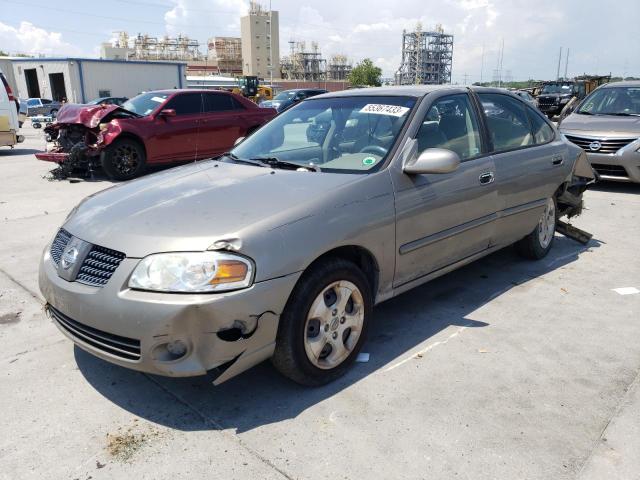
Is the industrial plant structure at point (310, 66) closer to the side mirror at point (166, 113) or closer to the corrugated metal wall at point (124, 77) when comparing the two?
the corrugated metal wall at point (124, 77)

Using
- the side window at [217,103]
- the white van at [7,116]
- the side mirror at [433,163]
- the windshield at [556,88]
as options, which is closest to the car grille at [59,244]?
the side mirror at [433,163]

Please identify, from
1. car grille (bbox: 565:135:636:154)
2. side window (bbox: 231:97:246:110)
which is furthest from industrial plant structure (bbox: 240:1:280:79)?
car grille (bbox: 565:135:636:154)

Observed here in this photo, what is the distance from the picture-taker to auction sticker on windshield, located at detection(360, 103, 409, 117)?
12.2 ft

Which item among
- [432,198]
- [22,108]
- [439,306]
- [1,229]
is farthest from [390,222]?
[22,108]

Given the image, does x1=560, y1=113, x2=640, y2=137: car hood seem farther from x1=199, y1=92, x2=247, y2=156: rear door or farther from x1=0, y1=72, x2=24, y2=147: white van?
x1=0, y1=72, x2=24, y2=147: white van

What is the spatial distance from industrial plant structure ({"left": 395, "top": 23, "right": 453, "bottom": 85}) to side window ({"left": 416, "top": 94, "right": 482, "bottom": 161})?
12515cm

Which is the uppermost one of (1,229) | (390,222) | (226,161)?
(226,161)

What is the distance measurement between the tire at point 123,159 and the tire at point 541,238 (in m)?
7.45

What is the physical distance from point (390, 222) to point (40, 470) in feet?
7.34

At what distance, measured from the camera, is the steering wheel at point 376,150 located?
3480mm

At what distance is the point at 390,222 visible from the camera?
3287mm

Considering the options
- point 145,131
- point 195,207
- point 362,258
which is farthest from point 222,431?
point 145,131

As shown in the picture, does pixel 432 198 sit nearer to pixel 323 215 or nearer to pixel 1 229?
pixel 323 215

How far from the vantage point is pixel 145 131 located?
32.9 ft
